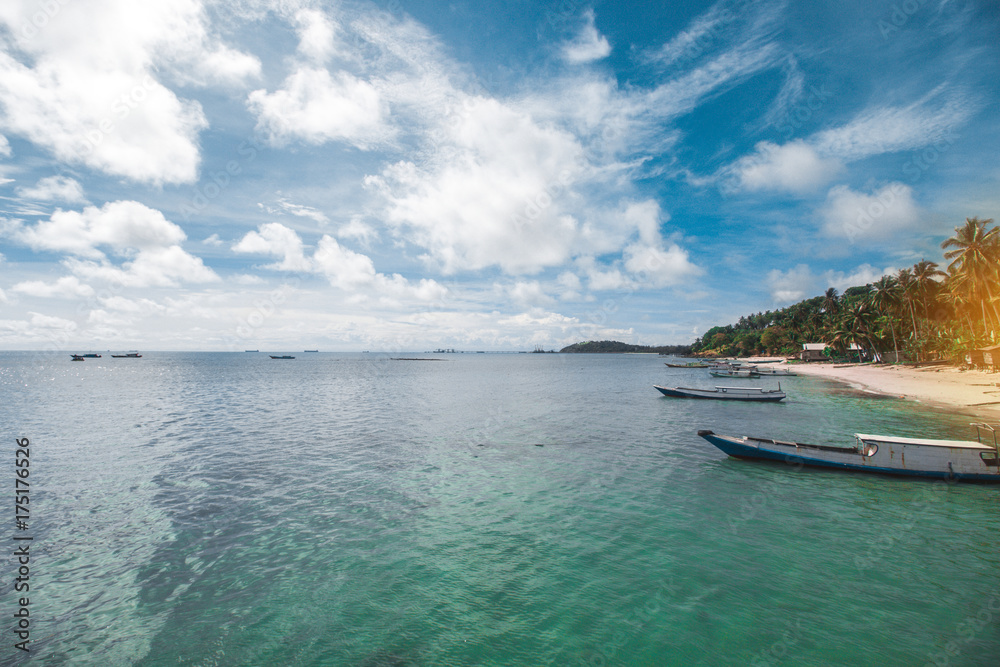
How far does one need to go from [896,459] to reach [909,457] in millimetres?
484

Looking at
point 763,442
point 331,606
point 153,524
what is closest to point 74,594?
point 153,524

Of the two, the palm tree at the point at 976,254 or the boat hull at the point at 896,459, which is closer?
the boat hull at the point at 896,459

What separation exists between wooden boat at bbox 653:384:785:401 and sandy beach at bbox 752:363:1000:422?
1349cm

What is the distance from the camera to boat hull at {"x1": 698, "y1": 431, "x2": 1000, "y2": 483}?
18.3 m

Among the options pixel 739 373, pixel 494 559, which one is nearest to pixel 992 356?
pixel 739 373

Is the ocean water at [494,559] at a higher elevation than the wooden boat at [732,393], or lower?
lower

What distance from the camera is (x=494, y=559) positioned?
12.9 meters

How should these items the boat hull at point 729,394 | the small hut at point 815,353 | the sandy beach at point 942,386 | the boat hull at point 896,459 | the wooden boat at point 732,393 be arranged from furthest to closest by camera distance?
the small hut at point 815,353, the wooden boat at point 732,393, the boat hull at point 729,394, the sandy beach at point 942,386, the boat hull at point 896,459

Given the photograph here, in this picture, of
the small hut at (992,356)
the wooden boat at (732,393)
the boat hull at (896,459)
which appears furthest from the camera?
the small hut at (992,356)

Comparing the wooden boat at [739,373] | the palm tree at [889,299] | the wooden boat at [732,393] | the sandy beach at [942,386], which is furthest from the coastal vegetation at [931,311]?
the wooden boat at [732,393]

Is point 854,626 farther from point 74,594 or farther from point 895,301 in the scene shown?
point 895,301

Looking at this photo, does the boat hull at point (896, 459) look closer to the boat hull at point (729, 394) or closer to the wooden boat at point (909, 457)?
the wooden boat at point (909, 457)

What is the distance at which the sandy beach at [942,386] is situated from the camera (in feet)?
125

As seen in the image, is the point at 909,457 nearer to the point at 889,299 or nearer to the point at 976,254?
the point at 976,254
